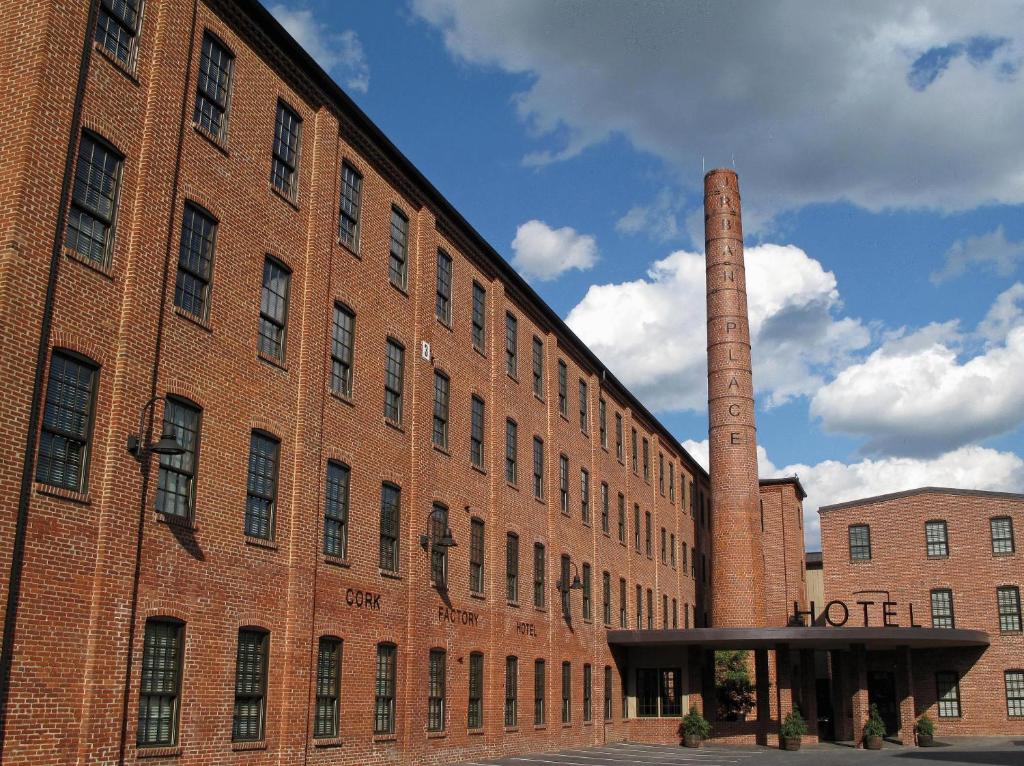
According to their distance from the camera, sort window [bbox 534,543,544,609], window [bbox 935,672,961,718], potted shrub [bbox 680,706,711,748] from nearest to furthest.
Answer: window [bbox 534,543,544,609] < potted shrub [bbox 680,706,711,748] < window [bbox 935,672,961,718]

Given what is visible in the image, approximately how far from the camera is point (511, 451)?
2903 centimetres

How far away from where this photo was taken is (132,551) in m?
14.1

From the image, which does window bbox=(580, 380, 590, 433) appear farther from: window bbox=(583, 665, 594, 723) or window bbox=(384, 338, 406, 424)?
window bbox=(384, 338, 406, 424)

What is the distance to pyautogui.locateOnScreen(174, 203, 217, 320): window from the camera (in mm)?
16016

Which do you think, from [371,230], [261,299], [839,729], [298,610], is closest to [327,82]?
[371,230]

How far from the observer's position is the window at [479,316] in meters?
27.6

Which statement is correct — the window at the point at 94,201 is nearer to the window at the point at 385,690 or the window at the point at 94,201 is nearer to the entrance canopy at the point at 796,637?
the window at the point at 385,690

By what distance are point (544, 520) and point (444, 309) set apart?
8.28 meters

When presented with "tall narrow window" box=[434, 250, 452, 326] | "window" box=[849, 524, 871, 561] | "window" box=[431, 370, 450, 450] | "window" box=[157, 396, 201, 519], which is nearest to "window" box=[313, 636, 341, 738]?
"window" box=[157, 396, 201, 519]

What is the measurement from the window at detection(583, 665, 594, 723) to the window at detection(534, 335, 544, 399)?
9288 mm

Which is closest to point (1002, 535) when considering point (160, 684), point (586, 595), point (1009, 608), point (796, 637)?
point (1009, 608)

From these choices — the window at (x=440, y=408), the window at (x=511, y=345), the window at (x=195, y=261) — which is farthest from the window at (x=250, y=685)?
the window at (x=511, y=345)

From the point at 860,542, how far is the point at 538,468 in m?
23.2

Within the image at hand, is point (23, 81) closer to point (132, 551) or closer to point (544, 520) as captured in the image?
point (132, 551)
